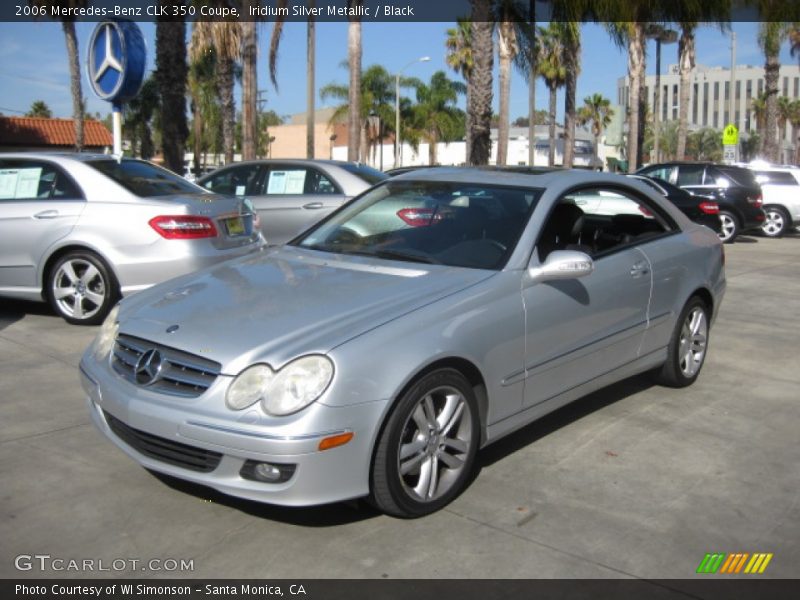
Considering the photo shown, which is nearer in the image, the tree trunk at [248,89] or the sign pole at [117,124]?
the sign pole at [117,124]

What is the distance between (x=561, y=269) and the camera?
13.8 ft

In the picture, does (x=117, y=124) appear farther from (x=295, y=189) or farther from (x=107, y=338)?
(x=107, y=338)

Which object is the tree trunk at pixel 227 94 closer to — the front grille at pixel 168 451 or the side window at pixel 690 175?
the side window at pixel 690 175

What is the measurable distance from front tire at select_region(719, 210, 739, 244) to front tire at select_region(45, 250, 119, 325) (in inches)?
508

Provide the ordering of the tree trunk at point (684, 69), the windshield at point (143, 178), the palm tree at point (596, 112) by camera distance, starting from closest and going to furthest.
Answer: the windshield at point (143, 178) → the tree trunk at point (684, 69) → the palm tree at point (596, 112)

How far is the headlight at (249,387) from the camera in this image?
329 centimetres

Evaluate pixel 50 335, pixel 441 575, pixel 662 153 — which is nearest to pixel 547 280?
pixel 441 575

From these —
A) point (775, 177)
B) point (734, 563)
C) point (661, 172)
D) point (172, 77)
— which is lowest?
point (734, 563)

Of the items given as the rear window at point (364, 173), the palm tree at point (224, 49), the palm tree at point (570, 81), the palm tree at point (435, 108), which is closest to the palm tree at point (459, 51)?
the palm tree at point (435, 108)

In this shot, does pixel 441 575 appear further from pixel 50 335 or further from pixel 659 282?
pixel 50 335

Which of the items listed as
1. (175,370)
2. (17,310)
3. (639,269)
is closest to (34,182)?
(17,310)

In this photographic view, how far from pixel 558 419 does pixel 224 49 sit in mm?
24479

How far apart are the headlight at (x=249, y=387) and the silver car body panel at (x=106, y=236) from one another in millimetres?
3998

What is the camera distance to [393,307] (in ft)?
12.1
